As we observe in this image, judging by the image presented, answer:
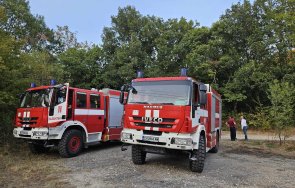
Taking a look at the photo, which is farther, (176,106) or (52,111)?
(52,111)

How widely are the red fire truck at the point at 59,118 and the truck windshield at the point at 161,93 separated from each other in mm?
3089

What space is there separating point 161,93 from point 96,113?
4672 mm

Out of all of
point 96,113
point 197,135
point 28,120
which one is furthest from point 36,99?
point 197,135

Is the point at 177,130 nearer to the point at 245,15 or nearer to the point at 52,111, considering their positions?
the point at 52,111

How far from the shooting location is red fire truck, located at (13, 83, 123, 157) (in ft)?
34.2

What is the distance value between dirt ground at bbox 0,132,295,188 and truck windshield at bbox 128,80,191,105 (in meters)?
1.75

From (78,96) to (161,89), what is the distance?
13.8 ft

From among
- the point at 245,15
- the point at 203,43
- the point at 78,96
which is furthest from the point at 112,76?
the point at 78,96

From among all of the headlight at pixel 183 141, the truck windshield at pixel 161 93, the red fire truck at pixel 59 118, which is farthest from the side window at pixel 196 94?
the red fire truck at pixel 59 118

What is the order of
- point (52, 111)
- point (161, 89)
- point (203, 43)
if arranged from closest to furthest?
point (161, 89), point (52, 111), point (203, 43)

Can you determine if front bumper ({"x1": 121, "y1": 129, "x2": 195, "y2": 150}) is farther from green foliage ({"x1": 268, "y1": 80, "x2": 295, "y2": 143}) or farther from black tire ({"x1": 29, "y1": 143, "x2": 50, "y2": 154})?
green foliage ({"x1": 268, "y1": 80, "x2": 295, "y2": 143})

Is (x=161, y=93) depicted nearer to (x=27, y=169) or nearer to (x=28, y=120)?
(x=27, y=169)

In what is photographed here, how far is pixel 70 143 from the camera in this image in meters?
11.1

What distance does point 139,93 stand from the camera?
9.09 metres
